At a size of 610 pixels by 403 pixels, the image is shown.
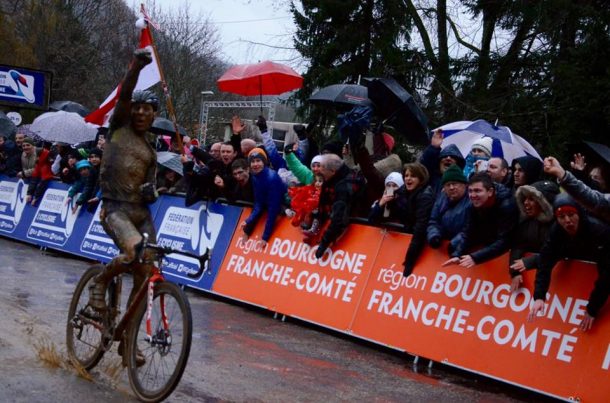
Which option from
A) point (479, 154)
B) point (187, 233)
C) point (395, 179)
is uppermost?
point (479, 154)

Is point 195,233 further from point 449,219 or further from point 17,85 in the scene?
point 17,85

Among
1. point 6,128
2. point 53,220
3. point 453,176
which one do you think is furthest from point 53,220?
point 453,176

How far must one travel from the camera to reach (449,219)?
27.4 feet

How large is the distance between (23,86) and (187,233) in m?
9.14

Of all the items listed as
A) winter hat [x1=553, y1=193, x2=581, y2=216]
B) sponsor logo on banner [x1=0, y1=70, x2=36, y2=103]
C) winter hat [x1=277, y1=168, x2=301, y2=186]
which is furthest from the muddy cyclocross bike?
sponsor logo on banner [x1=0, y1=70, x2=36, y2=103]

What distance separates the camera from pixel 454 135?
10773 mm

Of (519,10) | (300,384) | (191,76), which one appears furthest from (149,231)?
(191,76)

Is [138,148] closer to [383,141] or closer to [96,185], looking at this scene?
[383,141]

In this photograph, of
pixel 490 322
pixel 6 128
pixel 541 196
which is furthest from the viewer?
pixel 6 128

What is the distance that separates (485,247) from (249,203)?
4.11m

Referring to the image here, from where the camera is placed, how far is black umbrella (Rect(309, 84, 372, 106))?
37.7 feet

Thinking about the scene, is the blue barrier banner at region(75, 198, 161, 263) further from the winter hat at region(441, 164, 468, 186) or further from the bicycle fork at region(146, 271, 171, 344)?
the bicycle fork at region(146, 271, 171, 344)

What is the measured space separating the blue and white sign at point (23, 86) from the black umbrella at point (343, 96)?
9.19 metres

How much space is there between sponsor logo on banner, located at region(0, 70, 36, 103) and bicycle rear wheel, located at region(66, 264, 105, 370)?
44.4 ft
